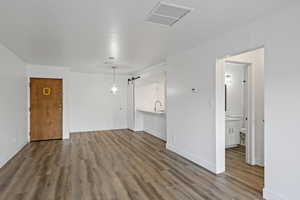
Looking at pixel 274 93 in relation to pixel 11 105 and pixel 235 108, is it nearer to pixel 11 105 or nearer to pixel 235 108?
pixel 235 108

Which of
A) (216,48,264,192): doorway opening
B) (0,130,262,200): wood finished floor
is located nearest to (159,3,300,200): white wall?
(216,48,264,192): doorway opening

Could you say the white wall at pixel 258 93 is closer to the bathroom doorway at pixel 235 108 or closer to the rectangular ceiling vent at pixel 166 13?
the bathroom doorway at pixel 235 108

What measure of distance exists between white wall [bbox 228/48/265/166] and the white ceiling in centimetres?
133

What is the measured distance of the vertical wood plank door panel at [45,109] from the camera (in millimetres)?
6066

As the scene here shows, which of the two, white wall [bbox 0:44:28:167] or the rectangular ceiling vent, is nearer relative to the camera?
the rectangular ceiling vent

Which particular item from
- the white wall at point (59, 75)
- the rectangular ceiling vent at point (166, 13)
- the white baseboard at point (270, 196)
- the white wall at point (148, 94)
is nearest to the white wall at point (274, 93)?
the white baseboard at point (270, 196)

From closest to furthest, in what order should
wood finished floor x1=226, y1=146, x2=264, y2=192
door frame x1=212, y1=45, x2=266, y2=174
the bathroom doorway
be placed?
wood finished floor x1=226, y1=146, x2=264, y2=192 → door frame x1=212, y1=45, x2=266, y2=174 → the bathroom doorway

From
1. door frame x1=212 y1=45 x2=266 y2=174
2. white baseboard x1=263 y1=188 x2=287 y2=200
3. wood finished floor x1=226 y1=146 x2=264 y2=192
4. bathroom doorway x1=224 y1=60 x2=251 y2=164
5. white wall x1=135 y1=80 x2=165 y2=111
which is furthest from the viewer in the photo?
white wall x1=135 y1=80 x2=165 y2=111

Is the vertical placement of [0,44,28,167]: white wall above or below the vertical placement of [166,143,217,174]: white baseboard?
above

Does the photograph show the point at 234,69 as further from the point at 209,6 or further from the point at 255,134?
the point at 209,6

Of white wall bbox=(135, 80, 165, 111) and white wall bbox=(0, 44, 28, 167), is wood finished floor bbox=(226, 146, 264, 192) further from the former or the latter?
white wall bbox=(0, 44, 28, 167)

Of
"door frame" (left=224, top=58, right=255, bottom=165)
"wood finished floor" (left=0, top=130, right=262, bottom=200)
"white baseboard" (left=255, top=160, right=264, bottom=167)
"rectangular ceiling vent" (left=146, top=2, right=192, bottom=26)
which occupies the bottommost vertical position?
"wood finished floor" (left=0, top=130, right=262, bottom=200)

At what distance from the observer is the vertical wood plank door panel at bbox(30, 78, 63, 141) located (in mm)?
6066

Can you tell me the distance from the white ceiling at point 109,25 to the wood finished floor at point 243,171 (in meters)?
2.65
